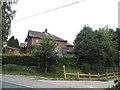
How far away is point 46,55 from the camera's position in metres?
22.6

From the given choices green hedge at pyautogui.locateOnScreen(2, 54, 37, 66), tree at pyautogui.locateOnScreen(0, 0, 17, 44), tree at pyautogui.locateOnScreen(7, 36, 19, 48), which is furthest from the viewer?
tree at pyautogui.locateOnScreen(7, 36, 19, 48)

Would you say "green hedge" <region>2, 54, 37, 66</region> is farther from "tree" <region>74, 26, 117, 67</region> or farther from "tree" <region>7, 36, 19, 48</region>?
"tree" <region>7, 36, 19, 48</region>

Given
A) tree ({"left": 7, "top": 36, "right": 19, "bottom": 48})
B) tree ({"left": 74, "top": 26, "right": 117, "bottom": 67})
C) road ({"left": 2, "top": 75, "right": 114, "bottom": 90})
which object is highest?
tree ({"left": 7, "top": 36, "right": 19, "bottom": 48})

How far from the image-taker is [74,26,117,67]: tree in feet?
93.6

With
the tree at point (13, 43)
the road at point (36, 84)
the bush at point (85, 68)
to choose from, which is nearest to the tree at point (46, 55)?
the bush at point (85, 68)

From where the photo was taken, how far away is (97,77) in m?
25.3

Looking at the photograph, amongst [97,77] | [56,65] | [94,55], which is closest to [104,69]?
[94,55]

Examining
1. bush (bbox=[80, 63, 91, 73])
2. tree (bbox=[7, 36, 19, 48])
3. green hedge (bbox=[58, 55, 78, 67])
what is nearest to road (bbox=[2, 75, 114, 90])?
bush (bbox=[80, 63, 91, 73])

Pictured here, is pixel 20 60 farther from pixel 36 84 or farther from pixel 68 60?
pixel 36 84

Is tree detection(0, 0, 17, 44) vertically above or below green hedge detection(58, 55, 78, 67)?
above

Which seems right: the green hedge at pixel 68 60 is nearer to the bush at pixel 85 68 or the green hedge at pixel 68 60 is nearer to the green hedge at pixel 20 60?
the bush at pixel 85 68

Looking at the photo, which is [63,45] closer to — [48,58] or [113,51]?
[113,51]

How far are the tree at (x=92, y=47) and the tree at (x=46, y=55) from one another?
699 cm

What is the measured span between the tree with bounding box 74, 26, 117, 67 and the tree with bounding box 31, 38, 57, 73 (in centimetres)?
699
